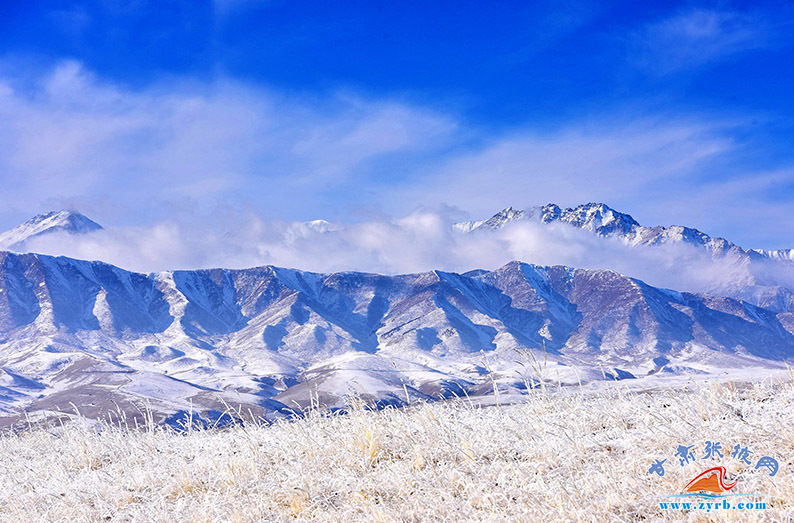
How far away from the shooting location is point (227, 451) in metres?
7.79

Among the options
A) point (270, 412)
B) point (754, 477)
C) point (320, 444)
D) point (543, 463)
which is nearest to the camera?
point (754, 477)

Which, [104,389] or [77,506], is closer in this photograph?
[77,506]

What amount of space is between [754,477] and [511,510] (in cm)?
180

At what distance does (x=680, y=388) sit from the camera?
9016 mm

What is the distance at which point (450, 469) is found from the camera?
5.60 m

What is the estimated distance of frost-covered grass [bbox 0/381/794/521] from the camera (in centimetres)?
461

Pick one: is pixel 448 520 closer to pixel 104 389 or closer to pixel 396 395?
pixel 396 395

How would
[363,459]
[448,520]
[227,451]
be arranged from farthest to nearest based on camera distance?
[227,451] < [363,459] < [448,520]

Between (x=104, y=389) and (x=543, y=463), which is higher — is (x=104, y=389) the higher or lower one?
the lower one

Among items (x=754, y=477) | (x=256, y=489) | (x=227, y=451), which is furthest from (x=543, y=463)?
(x=227, y=451)

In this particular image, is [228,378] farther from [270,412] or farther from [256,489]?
[256,489]

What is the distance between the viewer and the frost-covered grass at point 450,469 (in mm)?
4605

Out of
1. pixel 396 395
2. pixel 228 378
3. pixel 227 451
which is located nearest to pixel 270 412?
pixel 396 395

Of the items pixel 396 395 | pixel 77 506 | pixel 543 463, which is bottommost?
pixel 396 395
